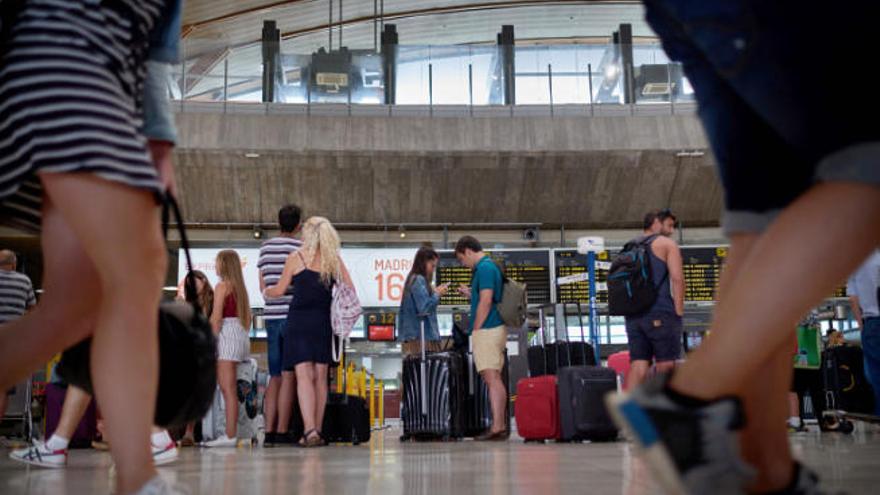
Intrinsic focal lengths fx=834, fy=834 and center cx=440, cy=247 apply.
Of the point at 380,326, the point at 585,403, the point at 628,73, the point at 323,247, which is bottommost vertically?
the point at 585,403

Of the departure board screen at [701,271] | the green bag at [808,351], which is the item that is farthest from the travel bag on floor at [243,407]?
the departure board screen at [701,271]

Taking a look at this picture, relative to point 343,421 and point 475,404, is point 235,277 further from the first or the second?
point 475,404

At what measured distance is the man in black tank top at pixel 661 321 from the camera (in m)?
6.36

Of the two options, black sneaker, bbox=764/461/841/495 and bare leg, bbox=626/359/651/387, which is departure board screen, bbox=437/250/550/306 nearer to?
bare leg, bbox=626/359/651/387

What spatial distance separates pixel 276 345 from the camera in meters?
6.70

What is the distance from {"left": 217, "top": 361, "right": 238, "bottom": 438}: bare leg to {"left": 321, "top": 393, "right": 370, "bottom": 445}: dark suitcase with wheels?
2.49ft

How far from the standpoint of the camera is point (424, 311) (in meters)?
→ 8.02

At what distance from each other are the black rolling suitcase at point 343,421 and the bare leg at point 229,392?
76 cm

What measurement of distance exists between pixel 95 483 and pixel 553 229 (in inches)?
546

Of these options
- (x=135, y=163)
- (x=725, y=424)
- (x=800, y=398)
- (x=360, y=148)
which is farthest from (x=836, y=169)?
(x=360, y=148)

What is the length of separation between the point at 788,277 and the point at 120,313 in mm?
1183

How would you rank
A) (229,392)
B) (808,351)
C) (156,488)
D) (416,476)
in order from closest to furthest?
1. (156,488)
2. (416,476)
3. (229,392)
4. (808,351)

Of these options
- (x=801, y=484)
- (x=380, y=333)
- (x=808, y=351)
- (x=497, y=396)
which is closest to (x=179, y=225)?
(x=801, y=484)

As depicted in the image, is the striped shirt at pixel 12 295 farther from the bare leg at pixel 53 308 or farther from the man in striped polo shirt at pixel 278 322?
the bare leg at pixel 53 308
